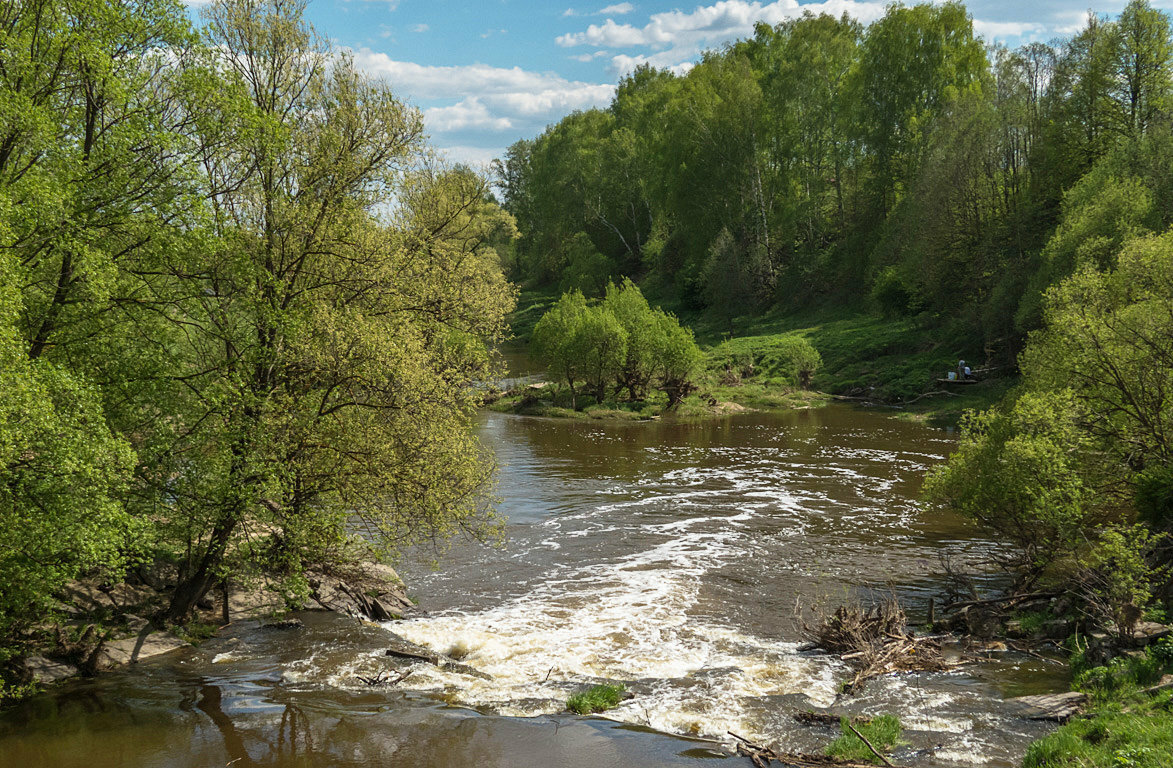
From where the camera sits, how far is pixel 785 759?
36.0 feet

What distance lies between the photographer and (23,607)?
11969 mm

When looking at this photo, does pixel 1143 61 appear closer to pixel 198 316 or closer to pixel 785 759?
pixel 785 759

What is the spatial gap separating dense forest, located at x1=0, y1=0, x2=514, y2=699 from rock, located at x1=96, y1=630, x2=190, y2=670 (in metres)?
0.72

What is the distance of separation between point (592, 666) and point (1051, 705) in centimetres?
792

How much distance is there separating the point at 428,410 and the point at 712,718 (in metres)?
8.03

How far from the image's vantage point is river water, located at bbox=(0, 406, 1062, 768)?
11.5 meters

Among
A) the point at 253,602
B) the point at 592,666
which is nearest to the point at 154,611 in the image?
the point at 253,602

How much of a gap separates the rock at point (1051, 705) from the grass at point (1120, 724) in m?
0.25

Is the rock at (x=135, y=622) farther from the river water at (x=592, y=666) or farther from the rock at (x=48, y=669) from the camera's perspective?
the rock at (x=48, y=669)

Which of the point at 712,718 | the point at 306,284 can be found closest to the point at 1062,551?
the point at 712,718

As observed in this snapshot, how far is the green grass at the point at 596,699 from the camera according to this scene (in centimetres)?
1297

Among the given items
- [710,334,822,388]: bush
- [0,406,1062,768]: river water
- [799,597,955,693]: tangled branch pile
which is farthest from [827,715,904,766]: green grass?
[710,334,822,388]: bush

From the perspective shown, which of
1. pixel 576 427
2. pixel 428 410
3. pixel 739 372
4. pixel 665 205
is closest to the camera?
pixel 428 410

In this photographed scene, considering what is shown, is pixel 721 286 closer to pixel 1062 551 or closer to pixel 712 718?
pixel 1062 551
